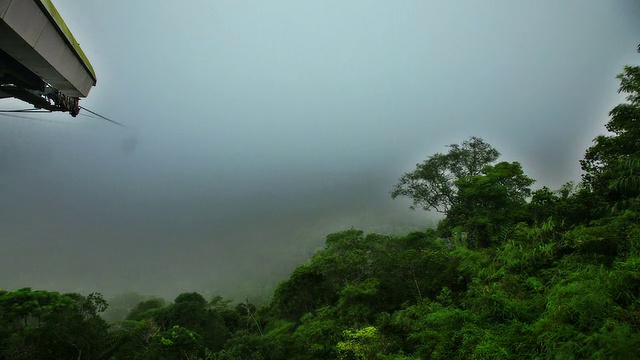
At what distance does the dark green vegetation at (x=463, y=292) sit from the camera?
5.44 m

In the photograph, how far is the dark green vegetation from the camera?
5.44 m

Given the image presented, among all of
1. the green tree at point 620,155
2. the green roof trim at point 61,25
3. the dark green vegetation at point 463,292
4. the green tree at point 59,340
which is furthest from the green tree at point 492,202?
the green tree at point 59,340

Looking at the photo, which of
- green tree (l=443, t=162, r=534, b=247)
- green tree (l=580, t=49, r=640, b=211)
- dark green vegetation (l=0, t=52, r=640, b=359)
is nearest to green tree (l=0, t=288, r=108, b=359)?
dark green vegetation (l=0, t=52, r=640, b=359)

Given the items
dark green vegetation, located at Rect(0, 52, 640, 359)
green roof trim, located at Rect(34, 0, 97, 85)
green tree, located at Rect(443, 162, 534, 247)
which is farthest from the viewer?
green tree, located at Rect(443, 162, 534, 247)

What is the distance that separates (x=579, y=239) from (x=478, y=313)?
13.2ft

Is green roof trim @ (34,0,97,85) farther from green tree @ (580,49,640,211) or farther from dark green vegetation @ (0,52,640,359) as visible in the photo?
green tree @ (580,49,640,211)

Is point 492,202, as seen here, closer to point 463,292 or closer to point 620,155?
point 620,155

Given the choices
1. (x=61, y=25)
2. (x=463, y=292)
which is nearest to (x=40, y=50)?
(x=61, y=25)

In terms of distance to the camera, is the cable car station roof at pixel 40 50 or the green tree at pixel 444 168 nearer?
the cable car station roof at pixel 40 50

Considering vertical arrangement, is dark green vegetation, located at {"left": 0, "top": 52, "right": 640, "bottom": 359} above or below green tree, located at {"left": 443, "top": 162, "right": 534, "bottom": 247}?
below

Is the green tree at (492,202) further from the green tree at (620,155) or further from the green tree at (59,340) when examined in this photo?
the green tree at (59,340)

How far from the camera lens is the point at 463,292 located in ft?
39.0

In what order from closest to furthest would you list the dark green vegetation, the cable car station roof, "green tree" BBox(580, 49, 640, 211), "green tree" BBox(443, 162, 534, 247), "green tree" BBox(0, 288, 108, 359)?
1. the cable car station roof
2. the dark green vegetation
3. "green tree" BBox(580, 49, 640, 211)
4. "green tree" BBox(0, 288, 108, 359)
5. "green tree" BBox(443, 162, 534, 247)

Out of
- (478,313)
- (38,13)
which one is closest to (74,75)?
(38,13)
